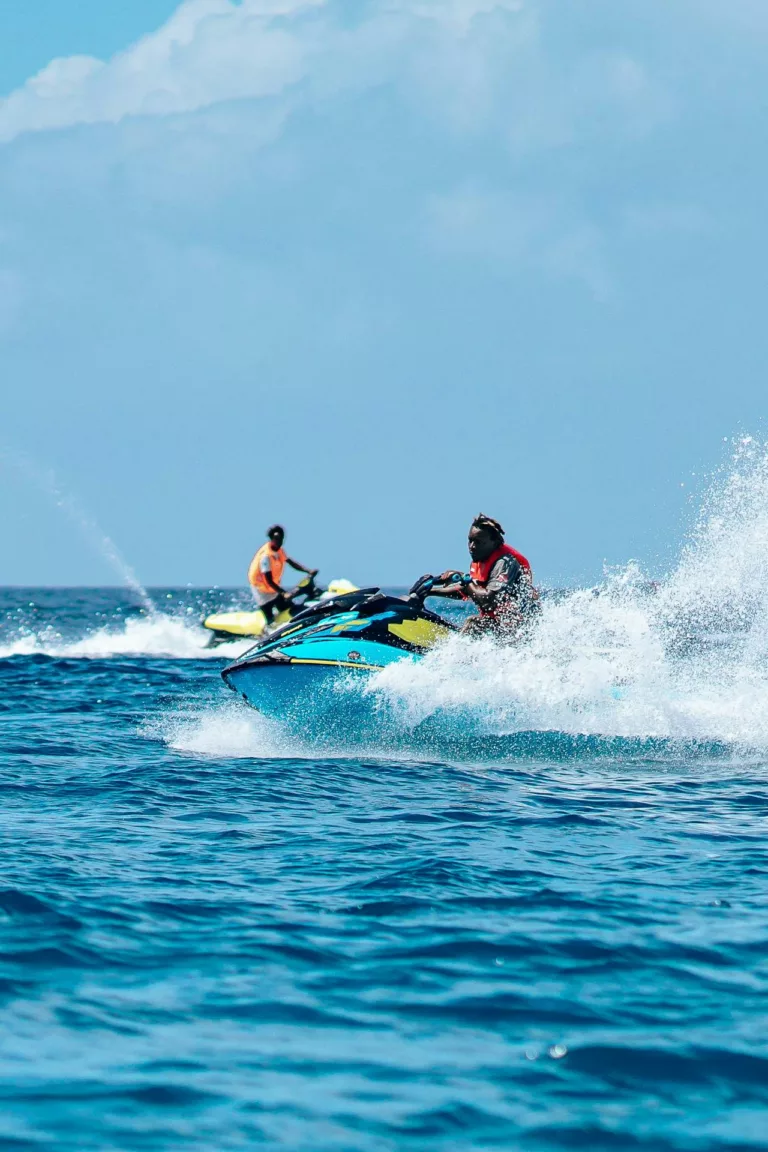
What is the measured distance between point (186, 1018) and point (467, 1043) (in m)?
1.05

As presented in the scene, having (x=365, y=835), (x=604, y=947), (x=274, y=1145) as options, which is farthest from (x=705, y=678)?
(x=274, y=1145)

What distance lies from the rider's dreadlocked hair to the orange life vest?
490 inches

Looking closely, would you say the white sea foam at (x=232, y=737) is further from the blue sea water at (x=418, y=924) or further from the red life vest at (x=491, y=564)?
the red life vest at (x=491, y=564)

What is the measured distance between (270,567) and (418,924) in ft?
60.0

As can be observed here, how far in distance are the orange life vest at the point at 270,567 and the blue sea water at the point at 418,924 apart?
12.0 metres

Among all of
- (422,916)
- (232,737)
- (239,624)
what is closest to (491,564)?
(232,737)

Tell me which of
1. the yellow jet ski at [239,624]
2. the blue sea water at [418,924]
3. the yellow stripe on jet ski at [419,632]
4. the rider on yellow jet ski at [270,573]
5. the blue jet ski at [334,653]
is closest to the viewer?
the blue sea water at [418,924]

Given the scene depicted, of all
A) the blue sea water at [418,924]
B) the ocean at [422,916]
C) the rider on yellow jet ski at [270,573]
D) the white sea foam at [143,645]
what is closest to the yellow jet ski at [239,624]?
the white sea foam at [143,645]

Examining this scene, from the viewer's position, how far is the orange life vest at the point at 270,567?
24203 mm

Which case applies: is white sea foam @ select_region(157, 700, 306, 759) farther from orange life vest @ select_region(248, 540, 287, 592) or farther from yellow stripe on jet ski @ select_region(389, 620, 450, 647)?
orange life vest @ select_region(248, 540, 287, 592)

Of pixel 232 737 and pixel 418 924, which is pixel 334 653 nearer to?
pixel 232 737

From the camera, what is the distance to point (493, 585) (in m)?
11.7

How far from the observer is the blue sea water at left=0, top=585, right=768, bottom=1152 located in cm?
436

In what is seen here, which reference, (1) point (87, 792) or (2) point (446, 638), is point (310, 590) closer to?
(2) point (446, 638)
